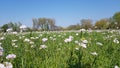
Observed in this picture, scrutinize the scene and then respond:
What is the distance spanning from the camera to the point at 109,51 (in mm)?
6020

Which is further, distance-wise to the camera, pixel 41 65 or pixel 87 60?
pixel 87 60

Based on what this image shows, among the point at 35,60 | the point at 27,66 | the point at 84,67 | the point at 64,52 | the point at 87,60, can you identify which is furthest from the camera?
the point at 64,52

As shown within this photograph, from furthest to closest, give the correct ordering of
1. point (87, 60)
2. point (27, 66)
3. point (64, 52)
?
1. point (64, 52)
2. point (87, 60)
3. point (27, 66)

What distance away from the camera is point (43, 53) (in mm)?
5055

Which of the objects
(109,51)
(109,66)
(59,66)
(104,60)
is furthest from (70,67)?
(109,51)

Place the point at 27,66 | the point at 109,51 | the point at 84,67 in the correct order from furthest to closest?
the point at 109,51 < the point at 84,67 < the point at 27,66

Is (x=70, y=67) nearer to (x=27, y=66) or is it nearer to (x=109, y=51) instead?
(x=27, y=66)

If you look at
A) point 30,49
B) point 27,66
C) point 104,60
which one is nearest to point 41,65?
point 27,66

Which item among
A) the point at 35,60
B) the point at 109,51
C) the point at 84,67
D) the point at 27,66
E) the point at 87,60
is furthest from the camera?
the point at 109,51

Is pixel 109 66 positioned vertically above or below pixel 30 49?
below

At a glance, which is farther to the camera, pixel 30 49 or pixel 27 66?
pixel 30 49

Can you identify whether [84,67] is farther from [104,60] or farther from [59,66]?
[104,60]

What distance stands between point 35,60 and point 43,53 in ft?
2.25

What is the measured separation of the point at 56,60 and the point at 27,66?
79cm
